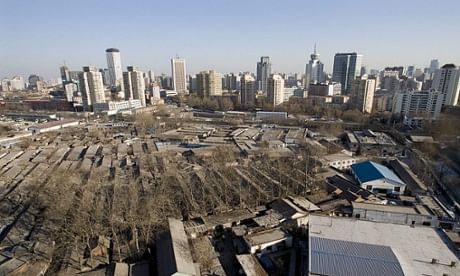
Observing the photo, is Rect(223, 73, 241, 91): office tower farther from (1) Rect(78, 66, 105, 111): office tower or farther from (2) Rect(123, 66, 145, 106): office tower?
(1) Rect(78, 66, 105, 111): office tower

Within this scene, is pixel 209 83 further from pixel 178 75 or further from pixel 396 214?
pixel 396 214

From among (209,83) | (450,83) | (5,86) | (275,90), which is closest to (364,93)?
(450,83)

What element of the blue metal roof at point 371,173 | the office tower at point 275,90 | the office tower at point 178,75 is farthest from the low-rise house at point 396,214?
the office tower at point 178,75

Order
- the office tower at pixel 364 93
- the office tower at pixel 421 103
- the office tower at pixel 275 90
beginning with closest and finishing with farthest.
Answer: the office tower at pixel 421 103, the office tower at pixel 364 93, the office tower at pixel 275 90

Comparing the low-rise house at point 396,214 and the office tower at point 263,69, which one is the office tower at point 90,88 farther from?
the low-rise house at point 396,214

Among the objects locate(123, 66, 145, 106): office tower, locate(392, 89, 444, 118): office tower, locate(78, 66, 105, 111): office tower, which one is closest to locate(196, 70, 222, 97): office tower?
locate(123, 66, 145, 106): office tower

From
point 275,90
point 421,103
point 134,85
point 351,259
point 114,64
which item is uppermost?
point 114,64

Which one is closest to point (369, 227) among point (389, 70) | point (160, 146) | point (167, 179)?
point (167, 179)
